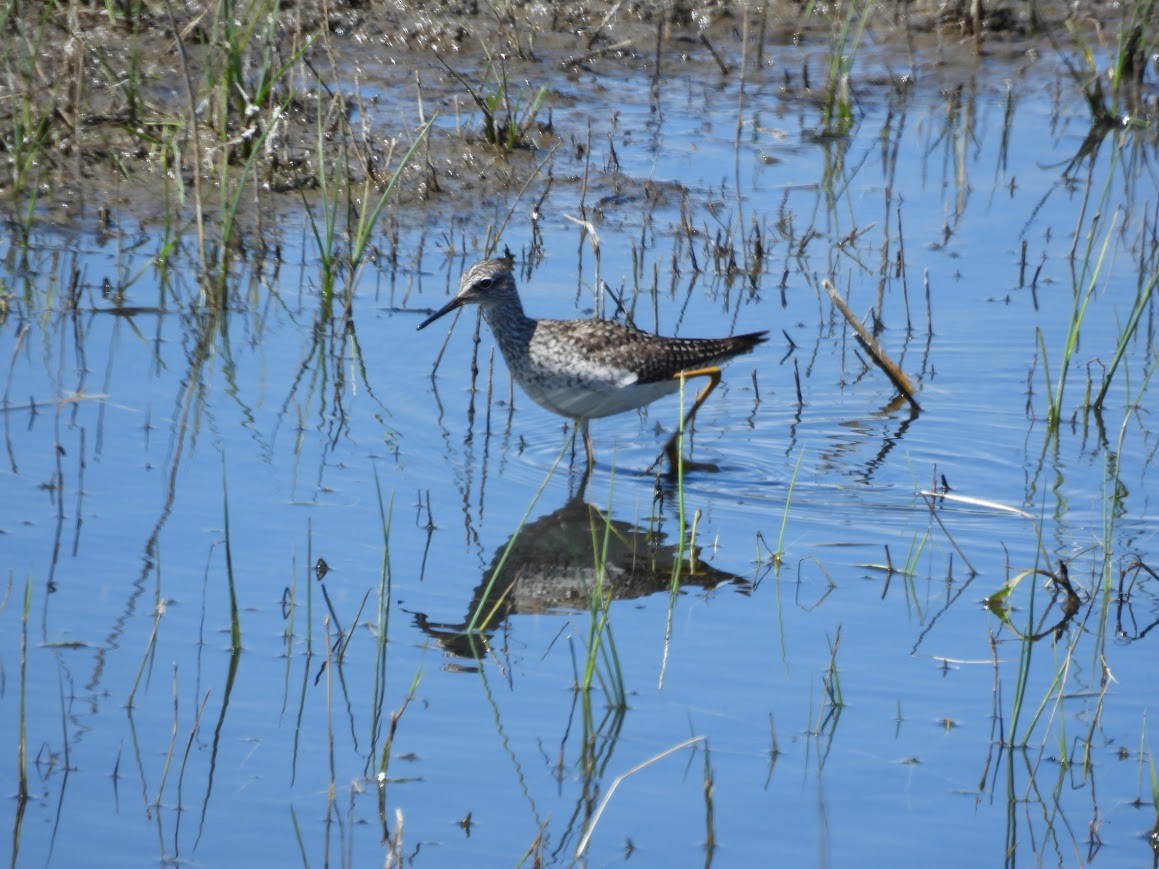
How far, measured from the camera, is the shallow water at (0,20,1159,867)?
425cm

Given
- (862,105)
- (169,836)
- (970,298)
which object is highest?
(862,105)

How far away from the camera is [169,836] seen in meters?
4.03

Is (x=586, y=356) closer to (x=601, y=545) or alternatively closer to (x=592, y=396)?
(x=592, y=396)

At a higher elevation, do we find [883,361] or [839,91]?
[839,91]

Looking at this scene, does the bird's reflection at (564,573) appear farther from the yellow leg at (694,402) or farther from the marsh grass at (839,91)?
the marsh grass at (839,91)

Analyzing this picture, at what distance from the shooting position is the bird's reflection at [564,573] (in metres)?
5.18

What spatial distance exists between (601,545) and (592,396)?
3.05 feet

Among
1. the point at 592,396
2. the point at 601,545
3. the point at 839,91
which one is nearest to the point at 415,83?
the point at 839,91

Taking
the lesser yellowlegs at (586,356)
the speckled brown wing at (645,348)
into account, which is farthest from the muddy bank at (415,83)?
the speckled brown wing at (645,348)

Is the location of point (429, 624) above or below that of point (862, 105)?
below

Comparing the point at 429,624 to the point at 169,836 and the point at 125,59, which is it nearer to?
the point at 169,836

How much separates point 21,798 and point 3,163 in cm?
566

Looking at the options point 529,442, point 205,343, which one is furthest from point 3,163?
point 529,442

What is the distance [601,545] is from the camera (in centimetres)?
610
